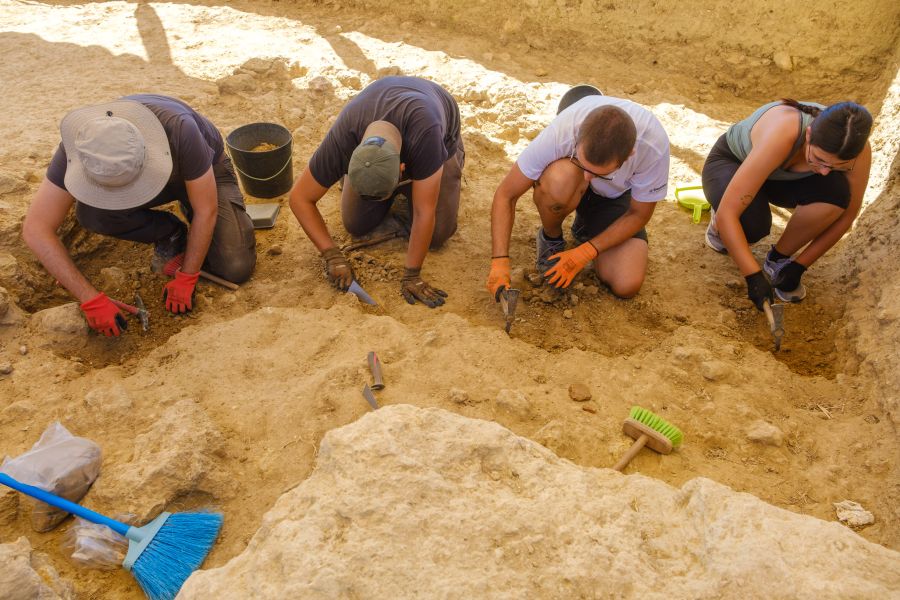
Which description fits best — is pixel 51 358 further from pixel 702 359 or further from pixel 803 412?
pixel 803 412

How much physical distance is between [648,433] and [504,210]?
55.7 inches

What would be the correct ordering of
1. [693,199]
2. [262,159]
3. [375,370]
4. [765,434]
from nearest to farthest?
[765,434], [375,370], [262,159], [693,199]

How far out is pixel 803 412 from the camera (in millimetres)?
2404

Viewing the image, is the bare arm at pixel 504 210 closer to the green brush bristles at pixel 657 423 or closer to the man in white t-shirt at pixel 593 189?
the man in white t-shirt at pixel 593 189

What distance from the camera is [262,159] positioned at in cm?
366

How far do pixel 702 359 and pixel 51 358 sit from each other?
282 cm

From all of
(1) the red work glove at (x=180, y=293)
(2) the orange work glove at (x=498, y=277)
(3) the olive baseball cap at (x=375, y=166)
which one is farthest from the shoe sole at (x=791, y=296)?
(1) the red work glove at (x=180, y=293)

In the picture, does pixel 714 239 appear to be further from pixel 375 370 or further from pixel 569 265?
pixel 375 370

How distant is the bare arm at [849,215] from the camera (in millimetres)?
2865

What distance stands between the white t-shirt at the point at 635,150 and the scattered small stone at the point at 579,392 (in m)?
1.07

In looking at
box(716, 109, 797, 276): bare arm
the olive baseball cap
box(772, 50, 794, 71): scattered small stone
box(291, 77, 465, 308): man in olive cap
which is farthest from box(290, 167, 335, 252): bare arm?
box(772, 50, 794, 71): scattered small stone

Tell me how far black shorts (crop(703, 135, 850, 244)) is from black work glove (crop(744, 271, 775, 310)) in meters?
0.43

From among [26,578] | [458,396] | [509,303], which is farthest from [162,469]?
[509,303]

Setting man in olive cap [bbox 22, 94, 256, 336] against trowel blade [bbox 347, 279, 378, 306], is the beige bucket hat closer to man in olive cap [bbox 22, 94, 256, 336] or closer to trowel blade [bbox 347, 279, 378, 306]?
man in olive cap [bbox 22, 94, 256, 336]
